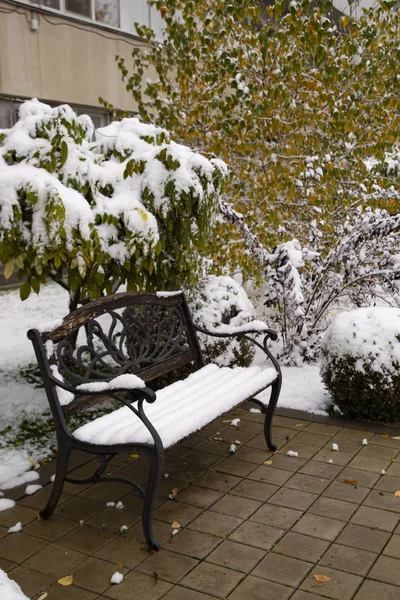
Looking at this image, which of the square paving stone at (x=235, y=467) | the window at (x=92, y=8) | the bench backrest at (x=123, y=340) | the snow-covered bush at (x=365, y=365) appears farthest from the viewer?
the window at (x=92, y=8)

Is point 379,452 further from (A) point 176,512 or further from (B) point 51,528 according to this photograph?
(B) point 51,528

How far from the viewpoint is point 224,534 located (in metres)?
3.65

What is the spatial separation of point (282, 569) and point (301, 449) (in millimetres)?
1612

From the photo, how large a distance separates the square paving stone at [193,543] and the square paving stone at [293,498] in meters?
0.58

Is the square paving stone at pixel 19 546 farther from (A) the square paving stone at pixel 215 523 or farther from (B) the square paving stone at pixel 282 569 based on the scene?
(B) the square paving stone at pixel 282 569

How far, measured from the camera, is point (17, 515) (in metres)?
3.91

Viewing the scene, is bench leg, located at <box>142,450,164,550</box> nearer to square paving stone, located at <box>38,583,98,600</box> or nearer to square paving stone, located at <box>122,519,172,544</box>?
square paving stone, located at <box>122,519,172,544</box>

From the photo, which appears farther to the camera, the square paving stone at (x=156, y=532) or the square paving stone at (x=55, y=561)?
the square paving stone at (x=156, y=532)

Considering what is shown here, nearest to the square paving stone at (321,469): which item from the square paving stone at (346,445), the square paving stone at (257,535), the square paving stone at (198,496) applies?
the square paving stone at (346,445)

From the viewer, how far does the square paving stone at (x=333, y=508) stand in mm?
3859

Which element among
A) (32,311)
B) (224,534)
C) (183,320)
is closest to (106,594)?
(224,534)

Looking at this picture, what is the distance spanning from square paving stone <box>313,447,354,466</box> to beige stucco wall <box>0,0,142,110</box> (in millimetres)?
9198

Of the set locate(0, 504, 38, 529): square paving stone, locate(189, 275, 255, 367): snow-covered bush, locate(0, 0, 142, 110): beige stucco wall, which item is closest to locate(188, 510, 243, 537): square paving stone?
locate(0, 504, 38, 529): square paving stone

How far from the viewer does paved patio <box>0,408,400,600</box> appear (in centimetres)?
318
